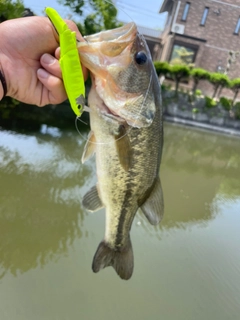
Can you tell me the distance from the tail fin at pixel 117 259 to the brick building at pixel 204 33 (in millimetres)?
16641

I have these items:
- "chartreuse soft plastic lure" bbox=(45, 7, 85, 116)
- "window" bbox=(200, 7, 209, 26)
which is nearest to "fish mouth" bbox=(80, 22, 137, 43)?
"chartreuse soft plastic lure" bbox=(45, 7, 85, 116)

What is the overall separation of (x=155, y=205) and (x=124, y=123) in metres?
0.54

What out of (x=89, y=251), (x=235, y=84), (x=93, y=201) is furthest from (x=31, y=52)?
(x=235, y=84)

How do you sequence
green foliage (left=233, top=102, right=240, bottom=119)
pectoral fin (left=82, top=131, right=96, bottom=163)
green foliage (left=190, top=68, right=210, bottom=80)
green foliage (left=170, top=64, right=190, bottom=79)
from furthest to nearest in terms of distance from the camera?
green foliage (left=233, top=102, right=240, bottom=119) < green foliage (left=190, top=68, right=210, bottom=80) < green foliage (left=170, top=64, right=190, bottom=79) < pectoral fin (left=82, top=131, right=96, bottom=163)

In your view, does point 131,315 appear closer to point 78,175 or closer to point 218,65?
point 78,175

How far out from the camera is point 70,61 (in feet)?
3.96

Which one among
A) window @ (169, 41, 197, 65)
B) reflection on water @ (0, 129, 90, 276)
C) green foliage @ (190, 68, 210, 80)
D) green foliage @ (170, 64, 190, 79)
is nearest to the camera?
reflection on water @ (0, 129, 90, 276)

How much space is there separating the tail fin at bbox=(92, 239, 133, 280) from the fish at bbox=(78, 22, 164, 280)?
0.22 meters

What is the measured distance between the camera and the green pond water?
2.94m

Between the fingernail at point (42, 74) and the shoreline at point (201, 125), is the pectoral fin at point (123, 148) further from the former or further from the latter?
the shoreline at point (201, 125)

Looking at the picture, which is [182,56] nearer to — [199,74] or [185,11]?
[185,11]

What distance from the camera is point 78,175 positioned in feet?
17.3

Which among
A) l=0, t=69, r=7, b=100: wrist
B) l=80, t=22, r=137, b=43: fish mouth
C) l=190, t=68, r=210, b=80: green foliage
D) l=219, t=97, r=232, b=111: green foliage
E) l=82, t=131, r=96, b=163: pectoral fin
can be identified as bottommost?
l=219, t=97, r=232, b=111: green foliage

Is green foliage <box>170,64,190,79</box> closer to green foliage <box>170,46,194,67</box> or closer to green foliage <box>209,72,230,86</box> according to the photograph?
green foliage <box>209,72,230,86</box>
